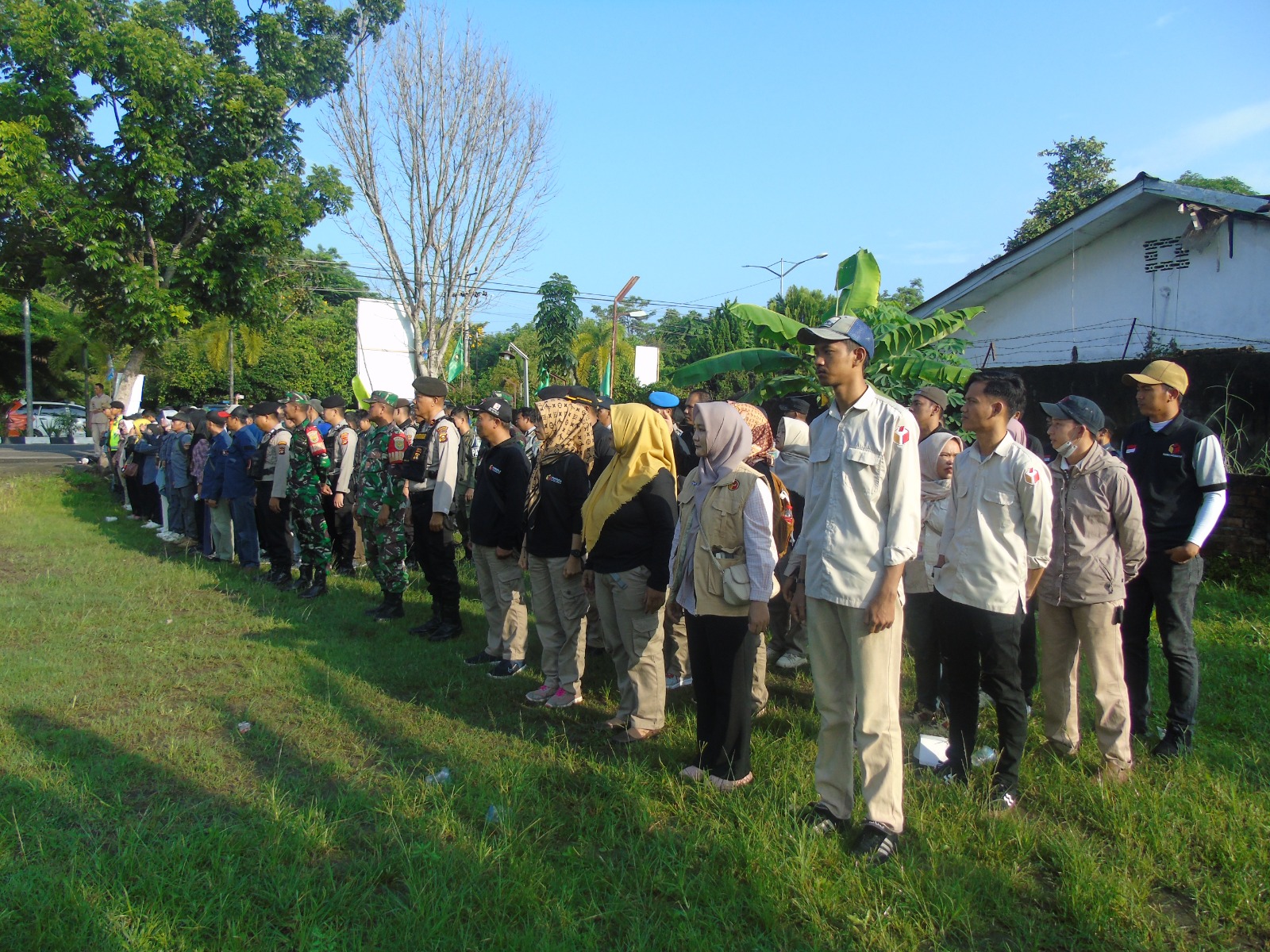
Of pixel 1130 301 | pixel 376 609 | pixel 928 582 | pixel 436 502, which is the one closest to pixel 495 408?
pixel 436 502

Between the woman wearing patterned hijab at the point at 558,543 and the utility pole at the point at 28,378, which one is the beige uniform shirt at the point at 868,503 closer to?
the woman wearing patterned hijab at the point at 558,543

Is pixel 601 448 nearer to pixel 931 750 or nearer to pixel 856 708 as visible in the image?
pixel 931 750

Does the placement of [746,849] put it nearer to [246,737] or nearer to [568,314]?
[246,737]

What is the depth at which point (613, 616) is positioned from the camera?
496 cm

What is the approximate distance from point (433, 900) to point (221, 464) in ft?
26.7

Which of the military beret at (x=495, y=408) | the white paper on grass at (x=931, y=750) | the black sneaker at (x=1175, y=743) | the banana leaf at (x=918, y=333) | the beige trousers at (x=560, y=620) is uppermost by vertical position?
the banana leaf at (x=918, y=333)

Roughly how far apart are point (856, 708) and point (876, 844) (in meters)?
0.54

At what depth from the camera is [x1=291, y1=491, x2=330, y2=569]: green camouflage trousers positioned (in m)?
8.51

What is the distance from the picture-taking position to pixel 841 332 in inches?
134

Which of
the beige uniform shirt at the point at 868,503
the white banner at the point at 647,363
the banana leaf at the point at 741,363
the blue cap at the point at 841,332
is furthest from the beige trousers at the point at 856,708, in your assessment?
the white banner at the point at 647,363

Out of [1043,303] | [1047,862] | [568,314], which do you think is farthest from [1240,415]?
[568,314]

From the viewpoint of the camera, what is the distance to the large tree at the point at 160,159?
15266 millimetres

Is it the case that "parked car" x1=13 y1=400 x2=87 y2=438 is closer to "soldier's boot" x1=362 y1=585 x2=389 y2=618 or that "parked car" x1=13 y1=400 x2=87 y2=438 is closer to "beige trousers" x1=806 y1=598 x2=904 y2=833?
"soldier's boot" x1=362 y1=585 x2=389 y2=618

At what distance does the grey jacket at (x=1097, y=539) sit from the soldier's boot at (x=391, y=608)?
5561 mm
